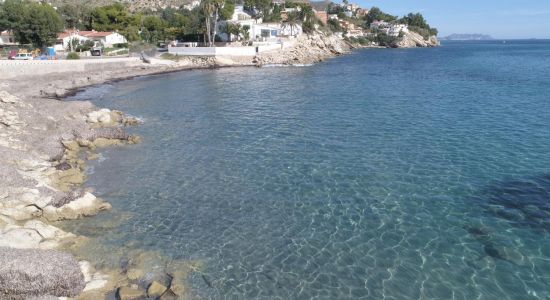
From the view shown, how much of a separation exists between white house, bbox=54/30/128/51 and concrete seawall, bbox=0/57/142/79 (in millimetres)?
16945

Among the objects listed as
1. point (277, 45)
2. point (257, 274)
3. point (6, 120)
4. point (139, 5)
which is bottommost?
point (257, 274)

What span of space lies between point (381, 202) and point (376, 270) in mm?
5994

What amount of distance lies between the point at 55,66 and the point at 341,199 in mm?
58345

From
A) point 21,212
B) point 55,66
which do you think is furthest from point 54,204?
point 55,66

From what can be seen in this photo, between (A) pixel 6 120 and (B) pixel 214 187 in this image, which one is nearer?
(B) pixel 214 187

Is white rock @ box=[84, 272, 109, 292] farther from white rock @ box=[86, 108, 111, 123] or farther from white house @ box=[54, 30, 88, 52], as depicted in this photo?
white house @ box=[54, 30, 88, 52]

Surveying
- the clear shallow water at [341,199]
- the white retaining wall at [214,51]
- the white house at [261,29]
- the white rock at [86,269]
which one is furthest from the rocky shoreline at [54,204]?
the white house at [261,29]

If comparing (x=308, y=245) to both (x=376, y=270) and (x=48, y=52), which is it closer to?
→ (x=376, y=270)

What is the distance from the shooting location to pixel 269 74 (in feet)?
252

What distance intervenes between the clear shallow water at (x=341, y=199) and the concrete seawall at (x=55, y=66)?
26.9 meters

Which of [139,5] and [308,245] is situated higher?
[139,5]

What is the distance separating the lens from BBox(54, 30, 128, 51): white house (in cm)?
8975

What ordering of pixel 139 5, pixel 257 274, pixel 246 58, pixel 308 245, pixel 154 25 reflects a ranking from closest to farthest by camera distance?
pixel 257 274
pixel 308 245
pixel 246 58
pixel 154 25
pixel 139 5

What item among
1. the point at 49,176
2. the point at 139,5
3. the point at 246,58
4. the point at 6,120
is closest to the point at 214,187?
the point at 49,176
